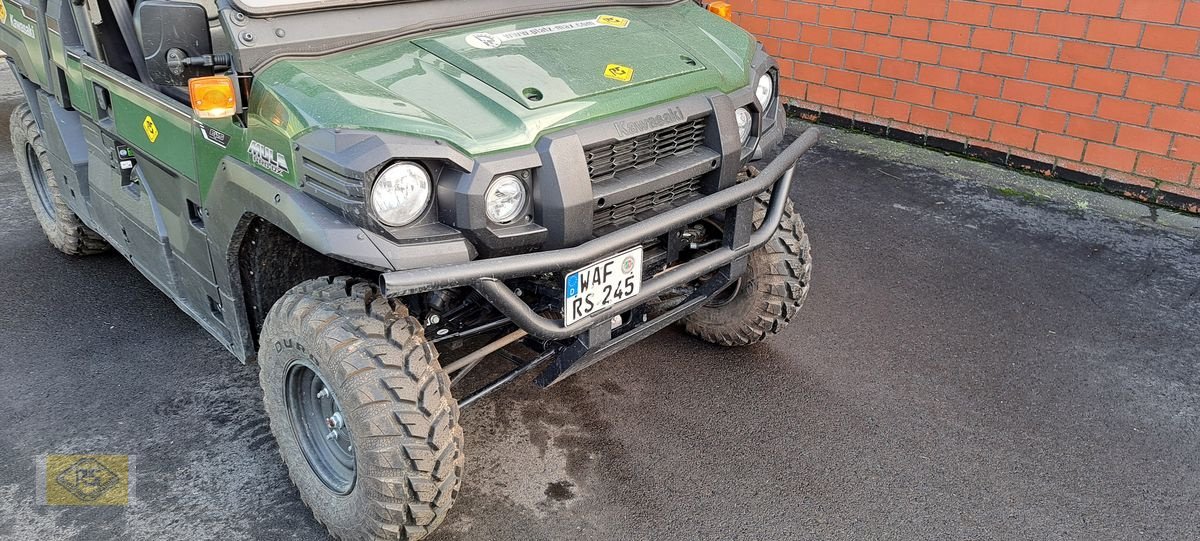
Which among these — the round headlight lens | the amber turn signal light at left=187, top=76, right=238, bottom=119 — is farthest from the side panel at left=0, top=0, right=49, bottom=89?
the round headlight lens

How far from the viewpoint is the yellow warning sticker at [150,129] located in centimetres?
339

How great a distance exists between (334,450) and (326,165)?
1090 millimetres

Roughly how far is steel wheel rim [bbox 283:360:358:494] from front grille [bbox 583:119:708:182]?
3.87 feet

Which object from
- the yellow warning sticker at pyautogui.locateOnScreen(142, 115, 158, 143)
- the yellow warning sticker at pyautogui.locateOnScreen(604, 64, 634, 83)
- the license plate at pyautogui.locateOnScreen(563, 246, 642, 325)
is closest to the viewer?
the license plate at pyautogui.locateOnScreen(563, 246, 642, 325)

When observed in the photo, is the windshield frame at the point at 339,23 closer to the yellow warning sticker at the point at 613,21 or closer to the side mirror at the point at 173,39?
the side mirror at the point at 173,39

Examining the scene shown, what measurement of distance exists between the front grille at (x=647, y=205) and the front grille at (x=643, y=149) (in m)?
0.11

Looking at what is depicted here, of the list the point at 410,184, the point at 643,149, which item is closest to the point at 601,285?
the point at 643,149

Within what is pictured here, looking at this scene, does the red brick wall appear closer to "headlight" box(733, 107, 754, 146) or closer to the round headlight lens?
"headlight" box(733, 107, 754, 146)

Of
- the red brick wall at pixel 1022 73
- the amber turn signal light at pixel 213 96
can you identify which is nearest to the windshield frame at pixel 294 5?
the amber turn signal light at pixel 213 96

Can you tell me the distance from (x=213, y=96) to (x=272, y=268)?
741mm

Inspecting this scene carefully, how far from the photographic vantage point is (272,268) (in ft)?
10.9

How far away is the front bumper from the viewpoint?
260 cm

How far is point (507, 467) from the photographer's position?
11.6 feet

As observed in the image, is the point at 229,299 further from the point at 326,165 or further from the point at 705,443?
the point at 705,443
